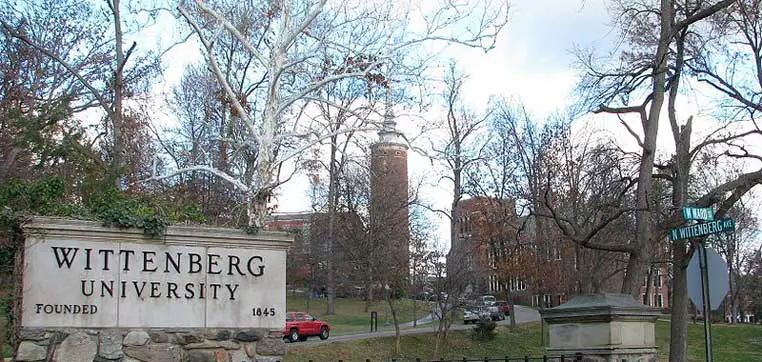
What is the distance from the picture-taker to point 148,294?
834cm

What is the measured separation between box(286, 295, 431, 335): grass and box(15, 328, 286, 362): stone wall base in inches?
1027

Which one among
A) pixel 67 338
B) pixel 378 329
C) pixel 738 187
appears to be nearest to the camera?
pixel 67 338

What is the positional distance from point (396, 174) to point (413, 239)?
7078mm

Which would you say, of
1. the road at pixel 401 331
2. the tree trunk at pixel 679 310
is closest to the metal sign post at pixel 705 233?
the tree trunk at pixel 679 310

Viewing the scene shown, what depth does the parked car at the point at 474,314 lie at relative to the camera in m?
35.8

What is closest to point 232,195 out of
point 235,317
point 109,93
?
point 109,93

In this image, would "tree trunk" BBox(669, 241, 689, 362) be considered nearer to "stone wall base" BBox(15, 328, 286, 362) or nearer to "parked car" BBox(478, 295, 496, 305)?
"stone wall base" BBox(15, 328, 286, 362)

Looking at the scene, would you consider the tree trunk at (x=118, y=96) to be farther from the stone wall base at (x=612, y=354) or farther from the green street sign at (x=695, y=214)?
the green street sign at (x=695, y=214)

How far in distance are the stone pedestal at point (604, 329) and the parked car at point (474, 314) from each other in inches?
983

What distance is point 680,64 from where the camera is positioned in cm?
1980

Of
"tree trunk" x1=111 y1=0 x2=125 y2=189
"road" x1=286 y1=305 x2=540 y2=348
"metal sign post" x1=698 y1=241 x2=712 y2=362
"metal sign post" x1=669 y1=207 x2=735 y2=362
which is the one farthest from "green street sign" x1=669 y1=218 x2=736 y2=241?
"road" x1=286 y1=305 x2=540 y2=348

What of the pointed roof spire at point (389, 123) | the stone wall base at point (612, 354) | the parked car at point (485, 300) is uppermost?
the pointed roof spire at point (389, 123)

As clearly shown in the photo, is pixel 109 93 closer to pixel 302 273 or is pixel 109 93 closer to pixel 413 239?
pixel 413 239

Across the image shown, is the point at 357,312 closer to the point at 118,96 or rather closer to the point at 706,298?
the point at 118,96
